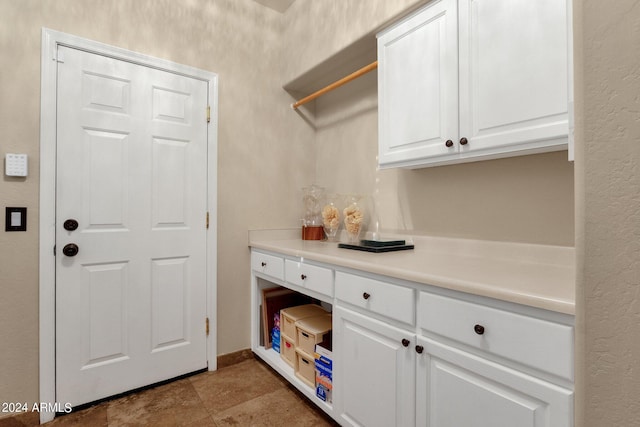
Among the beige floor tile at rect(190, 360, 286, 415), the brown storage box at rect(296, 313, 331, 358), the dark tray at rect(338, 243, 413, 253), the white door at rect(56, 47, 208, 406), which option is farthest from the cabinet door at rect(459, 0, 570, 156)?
Result: the beige floor tile at rect(190, 360, 286, 415)

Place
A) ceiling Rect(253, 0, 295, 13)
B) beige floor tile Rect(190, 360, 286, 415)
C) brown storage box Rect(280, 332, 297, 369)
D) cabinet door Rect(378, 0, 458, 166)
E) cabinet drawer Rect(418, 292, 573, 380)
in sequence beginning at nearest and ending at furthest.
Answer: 1. cabinet drawer Rect(418, 292, 573, 380)
2. cabinet door Rect(378, 0, 458, 166)
3. beige floor tile Rect(190, 360, 286, 415)
4. brown storage box Rect(280, 332, 297, 369)
5. ceiling Rect(253, 0, 295, 13)

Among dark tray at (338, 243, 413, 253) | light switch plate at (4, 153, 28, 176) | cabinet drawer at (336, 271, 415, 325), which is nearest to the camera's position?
cabinet drawer at (336, 271, 415, 325)

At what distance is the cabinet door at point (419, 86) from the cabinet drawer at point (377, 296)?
2.16ft

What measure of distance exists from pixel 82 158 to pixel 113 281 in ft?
2.36

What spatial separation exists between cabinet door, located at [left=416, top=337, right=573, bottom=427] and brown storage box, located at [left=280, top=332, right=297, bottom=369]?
99 centimetres

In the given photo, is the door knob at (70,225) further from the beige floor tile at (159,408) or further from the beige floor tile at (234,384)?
the beige floor tile at (234,384)

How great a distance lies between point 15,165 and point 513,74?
231 centimetres

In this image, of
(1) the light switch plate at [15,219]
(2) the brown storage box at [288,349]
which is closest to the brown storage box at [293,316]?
(2) the brown storage box at [288,349]

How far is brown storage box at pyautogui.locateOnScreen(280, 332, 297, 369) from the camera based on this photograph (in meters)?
2.04

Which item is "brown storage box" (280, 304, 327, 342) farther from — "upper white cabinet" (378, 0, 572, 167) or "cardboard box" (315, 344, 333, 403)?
"upper white cabinet" (378, 0, 572, 167)

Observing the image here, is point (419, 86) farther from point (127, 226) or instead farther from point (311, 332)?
point (127, 226)

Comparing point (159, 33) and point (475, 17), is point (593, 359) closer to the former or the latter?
point (475, 17)

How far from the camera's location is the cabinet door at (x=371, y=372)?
1.25 meters

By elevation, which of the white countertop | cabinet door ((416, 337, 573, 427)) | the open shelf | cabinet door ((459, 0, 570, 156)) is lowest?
the open shelf
